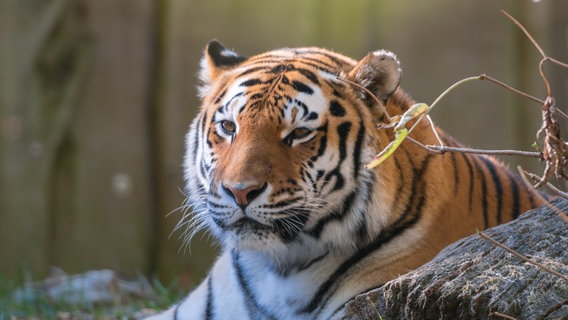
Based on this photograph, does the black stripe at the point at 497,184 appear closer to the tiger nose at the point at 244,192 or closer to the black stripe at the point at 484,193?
the black stripe at the point at 484,193

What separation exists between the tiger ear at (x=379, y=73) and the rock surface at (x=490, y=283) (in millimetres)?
1033

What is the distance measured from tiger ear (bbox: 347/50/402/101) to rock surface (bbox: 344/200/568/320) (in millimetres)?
1033

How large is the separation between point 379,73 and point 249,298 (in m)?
1.01

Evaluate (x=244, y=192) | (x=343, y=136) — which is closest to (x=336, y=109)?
(x=343, y=136)

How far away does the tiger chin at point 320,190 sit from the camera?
314 cm

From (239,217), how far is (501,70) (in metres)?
4.25

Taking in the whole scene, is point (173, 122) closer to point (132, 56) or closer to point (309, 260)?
point (132, 56)

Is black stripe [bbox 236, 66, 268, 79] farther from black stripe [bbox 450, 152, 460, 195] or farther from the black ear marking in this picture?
black stripe [bbox 450, 152, 460, 195]

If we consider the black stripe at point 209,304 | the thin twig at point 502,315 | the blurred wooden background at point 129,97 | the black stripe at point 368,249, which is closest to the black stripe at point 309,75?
the black stripe at point 368,249

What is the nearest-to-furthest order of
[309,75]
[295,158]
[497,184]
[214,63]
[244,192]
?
[244,192] < [295,158] < [309,75] < [497,184] < [214,63]

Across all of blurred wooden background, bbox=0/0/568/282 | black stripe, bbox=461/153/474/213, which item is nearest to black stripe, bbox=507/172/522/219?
black stripe, bbox=461/153/474/213

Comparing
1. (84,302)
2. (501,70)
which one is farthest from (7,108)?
(501,70)

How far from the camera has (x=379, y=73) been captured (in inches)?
130

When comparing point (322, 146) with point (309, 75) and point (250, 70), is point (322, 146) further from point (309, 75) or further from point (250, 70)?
point (250, 70)
